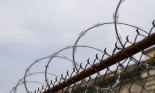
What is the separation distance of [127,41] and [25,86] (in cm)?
344

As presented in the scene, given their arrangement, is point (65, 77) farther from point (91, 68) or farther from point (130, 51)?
point (130, 51)

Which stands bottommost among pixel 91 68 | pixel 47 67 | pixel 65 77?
pixel 91 68

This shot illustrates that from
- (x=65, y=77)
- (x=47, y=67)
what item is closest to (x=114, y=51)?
(x=65, y=77)

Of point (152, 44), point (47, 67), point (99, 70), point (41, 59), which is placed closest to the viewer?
point (152, 44)

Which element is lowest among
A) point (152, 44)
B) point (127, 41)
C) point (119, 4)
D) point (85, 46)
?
point (152, 44)

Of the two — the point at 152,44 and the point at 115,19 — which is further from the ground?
the point at 115,19

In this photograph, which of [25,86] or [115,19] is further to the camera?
[25,86]

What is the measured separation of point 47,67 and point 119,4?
1.71m

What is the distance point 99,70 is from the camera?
2.94 metres

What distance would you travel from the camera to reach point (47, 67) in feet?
16.3

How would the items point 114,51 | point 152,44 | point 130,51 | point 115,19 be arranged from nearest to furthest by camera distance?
1. point 152,44
2. point 130,51
3. point 114,51
4. point 115,19

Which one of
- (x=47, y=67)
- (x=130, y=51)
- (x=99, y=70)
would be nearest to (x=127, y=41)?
(x=130, y=51)

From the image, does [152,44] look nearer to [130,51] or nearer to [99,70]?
[130,51]

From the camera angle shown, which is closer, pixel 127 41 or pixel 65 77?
pixel 127 41
